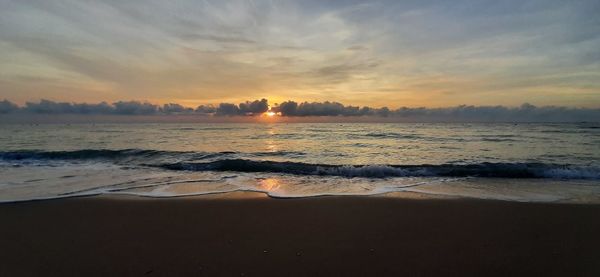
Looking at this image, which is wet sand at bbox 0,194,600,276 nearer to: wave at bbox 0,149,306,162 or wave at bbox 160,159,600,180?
wave at bbox 160,159,600,180

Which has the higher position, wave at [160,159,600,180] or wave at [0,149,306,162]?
wave at [160,159,600,180]

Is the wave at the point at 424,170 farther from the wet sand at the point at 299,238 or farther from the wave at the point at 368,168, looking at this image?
the wet sand at the point at 299,238

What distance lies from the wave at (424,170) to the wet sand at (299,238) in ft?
16.9

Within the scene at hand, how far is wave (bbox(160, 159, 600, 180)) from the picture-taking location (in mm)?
12047

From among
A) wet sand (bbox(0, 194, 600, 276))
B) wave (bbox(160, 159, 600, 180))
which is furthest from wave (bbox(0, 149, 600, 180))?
wet sand (bbox(0, 194, 600, 276))

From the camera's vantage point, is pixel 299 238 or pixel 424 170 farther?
pixel 424 170

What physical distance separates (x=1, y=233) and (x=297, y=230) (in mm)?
4968

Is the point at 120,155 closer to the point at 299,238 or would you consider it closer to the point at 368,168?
the point at 368,168

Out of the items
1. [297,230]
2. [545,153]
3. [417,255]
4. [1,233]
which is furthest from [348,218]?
[545,153]

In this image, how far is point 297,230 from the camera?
5414mm

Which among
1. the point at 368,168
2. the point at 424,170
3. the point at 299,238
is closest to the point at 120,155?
the point at 368,168

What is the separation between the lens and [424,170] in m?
12.9

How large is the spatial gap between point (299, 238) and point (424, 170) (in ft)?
30.6

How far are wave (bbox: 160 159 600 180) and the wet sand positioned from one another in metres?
5.14
